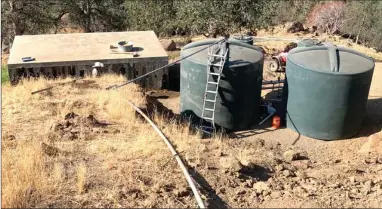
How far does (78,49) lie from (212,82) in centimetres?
756

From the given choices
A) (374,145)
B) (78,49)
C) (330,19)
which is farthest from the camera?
(330,19)

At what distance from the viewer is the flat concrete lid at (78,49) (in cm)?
1548

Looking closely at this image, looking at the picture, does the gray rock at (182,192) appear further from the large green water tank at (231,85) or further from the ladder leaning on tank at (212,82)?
the large green water tank at (231,85)

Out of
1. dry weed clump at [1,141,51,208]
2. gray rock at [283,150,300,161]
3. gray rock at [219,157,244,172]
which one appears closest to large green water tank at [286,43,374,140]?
gray rock at [283,150,300,161]

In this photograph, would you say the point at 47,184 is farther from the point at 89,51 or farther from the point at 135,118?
the point at 89,51

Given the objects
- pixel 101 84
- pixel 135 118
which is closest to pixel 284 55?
pixel 101 84

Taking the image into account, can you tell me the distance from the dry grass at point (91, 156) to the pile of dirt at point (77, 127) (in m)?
0.06

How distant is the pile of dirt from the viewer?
30.7 ft

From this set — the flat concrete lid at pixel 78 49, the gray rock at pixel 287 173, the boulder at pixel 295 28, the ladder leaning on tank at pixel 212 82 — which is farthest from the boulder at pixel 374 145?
the boulder at pixel 295 28

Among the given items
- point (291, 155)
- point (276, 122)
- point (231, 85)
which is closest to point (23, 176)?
point (291, 155)

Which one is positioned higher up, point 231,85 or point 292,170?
point 231,85

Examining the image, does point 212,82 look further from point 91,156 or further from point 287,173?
point 91,156

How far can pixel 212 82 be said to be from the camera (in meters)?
11.2

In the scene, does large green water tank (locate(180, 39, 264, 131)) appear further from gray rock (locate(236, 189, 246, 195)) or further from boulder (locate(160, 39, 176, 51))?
boulder (locate(160, 39, 176, 51))
